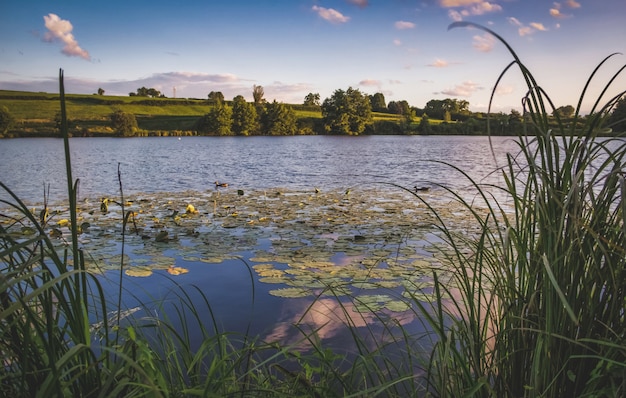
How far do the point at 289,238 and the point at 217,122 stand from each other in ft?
195

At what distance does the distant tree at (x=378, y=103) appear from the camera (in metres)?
92.8

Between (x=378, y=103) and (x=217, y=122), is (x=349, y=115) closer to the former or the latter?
(x=217, y=122)

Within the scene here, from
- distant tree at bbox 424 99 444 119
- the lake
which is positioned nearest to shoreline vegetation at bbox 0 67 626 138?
distant tree at bbox 424 99 444 119

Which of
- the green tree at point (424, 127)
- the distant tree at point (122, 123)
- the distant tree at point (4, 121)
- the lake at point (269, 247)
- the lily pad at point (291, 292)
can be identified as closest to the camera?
the lake at point (269, 247)

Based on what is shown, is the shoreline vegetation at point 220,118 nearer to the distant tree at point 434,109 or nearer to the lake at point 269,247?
the distant tree at point 434,109

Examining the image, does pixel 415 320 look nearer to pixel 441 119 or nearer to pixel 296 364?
pixel 296 364

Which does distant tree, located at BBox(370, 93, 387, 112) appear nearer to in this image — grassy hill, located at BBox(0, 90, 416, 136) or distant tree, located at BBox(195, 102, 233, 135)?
grassy hill, located at BBox(0, 90, 416, 136)

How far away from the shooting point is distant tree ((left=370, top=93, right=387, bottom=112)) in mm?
92838

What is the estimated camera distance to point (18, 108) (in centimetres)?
5931

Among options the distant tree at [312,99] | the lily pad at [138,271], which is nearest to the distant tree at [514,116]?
the lily pad at [138,271]

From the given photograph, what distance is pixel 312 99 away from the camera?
323 ft

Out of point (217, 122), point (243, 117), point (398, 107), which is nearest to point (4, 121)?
point (217, 122)

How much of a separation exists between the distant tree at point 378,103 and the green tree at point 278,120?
103ft

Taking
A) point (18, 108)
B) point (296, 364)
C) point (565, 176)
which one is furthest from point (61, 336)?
point (18, 108)
